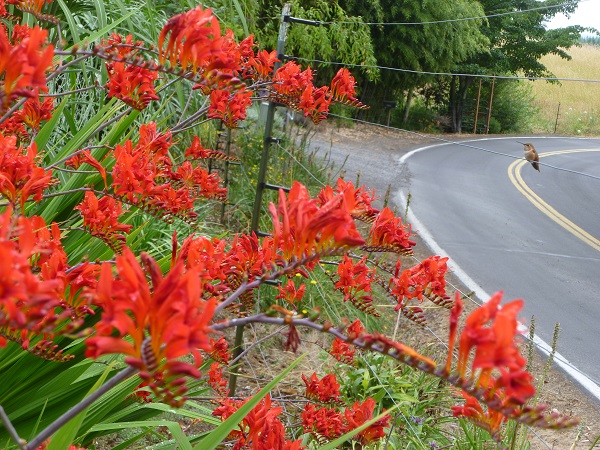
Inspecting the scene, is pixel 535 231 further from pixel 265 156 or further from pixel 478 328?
pixel 478 328

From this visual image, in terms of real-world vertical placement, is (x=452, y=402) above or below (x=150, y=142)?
below

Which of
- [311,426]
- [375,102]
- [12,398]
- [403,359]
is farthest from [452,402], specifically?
[375,102]

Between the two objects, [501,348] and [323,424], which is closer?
[501,348]

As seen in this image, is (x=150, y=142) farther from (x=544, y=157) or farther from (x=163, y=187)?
(x=544, y=157)

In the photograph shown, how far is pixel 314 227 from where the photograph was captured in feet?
2.58

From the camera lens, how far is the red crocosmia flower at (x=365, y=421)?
1673mm

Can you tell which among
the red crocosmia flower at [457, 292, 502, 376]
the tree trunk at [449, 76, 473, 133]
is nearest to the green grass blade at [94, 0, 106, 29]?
the red crocosmia flower at [457, 292, 502, 376]

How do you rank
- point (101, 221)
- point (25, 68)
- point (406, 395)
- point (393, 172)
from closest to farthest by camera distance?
point (25, 68), point (101, 221), point (406, 395), point (393, 172)

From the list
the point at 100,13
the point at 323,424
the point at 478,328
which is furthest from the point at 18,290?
the point at 100,13

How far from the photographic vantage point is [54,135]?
3373 millimetres

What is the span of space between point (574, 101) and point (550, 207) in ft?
4.10

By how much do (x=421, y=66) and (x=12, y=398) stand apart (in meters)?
11.4

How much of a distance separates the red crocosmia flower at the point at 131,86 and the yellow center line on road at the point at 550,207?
5.38m

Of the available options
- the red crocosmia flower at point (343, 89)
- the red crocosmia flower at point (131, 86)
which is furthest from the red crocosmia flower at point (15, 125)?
the red crocosmia flower at point (343, 89)
